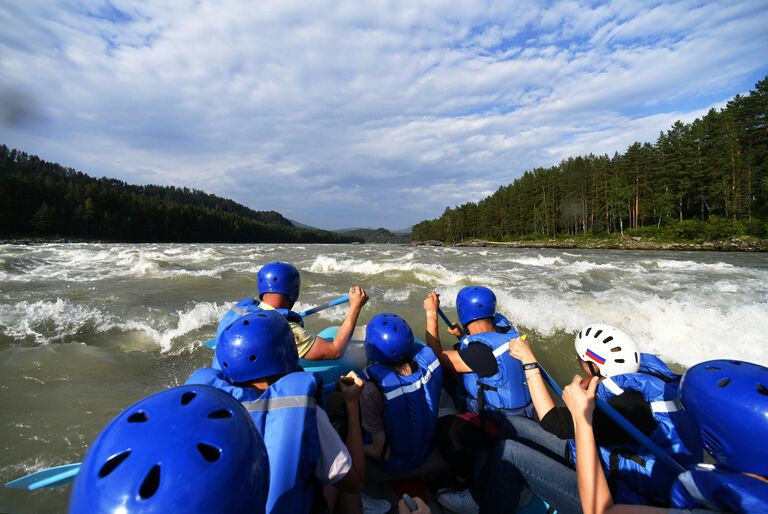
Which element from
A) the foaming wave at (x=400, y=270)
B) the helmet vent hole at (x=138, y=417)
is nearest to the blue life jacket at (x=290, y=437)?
the helmet vent hole at (x=138, y=417)

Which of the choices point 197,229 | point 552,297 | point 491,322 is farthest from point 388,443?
point 197,229

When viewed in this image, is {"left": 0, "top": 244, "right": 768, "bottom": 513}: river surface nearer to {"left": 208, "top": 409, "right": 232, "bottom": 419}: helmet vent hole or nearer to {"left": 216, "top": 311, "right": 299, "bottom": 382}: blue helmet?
{"left": 216, "top": 311, "right": 299, "bottom": 382}: blue helmet

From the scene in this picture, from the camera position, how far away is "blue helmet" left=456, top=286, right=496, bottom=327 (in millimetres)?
3791

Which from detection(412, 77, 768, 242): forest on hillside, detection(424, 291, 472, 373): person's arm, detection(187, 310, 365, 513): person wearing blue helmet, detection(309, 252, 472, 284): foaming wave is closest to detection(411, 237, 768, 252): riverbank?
detection(412, 77, 768, 242): forest on hillside

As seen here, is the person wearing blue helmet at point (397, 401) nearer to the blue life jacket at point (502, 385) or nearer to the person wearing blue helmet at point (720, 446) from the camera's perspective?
the blue life jacket at point (502, 385)

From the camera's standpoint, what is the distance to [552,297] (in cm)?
1088

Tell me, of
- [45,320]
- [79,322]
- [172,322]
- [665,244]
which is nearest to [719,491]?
[172,322]

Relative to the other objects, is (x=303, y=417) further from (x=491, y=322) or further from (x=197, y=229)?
(x=197, y=229)

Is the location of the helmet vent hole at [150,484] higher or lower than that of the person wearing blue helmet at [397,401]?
higher

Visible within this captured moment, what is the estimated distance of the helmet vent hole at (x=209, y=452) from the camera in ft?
3.99

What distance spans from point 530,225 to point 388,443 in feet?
283

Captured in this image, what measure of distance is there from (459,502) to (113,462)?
2.76 meters

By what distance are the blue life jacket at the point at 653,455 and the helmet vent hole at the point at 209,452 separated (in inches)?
101

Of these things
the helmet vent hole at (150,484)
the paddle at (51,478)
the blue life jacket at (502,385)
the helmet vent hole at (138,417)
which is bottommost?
the blue life jacket at (502,385)
